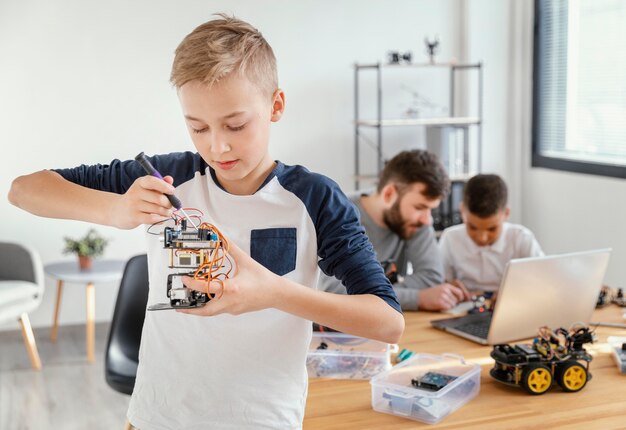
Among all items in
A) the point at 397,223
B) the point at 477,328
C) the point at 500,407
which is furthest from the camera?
the point at 397,223

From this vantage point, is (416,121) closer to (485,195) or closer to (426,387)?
(485,195)

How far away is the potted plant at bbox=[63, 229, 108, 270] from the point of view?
15.2ft

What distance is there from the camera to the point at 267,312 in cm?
127

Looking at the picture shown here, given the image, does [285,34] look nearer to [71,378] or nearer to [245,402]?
[71,378]

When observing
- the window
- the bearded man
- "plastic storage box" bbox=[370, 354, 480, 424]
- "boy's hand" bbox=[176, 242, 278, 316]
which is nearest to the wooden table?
"plastic storage box" bbox=[370, 354, 480, 424]

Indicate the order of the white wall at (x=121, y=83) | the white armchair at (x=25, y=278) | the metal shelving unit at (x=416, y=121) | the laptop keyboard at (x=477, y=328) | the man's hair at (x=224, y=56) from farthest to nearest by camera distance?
1. the metal shelving unit at (x=416, y=121)
2. the white wall at (x=121, y=83)
3. the white armchair at (x=25, y=278)
4. the laptop keyboard at (x=477, y=328)
5. the man's hair at (x=224, y=56)

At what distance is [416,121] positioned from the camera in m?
5.11

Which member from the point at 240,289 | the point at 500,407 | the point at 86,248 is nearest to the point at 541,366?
the point at 500,407

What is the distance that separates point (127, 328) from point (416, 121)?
9.58 ft

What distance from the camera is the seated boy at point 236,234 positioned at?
1151mm

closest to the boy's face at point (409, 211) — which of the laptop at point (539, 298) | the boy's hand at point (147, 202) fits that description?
the laptop at point (539, 298)

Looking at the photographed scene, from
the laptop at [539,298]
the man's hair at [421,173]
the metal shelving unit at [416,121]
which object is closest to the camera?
the laptop at [539,298]

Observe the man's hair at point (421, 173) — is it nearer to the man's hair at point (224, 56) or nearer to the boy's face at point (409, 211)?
the boy's face at point (409, 211)

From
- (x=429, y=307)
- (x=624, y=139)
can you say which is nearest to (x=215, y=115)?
(x=429, y=307)
